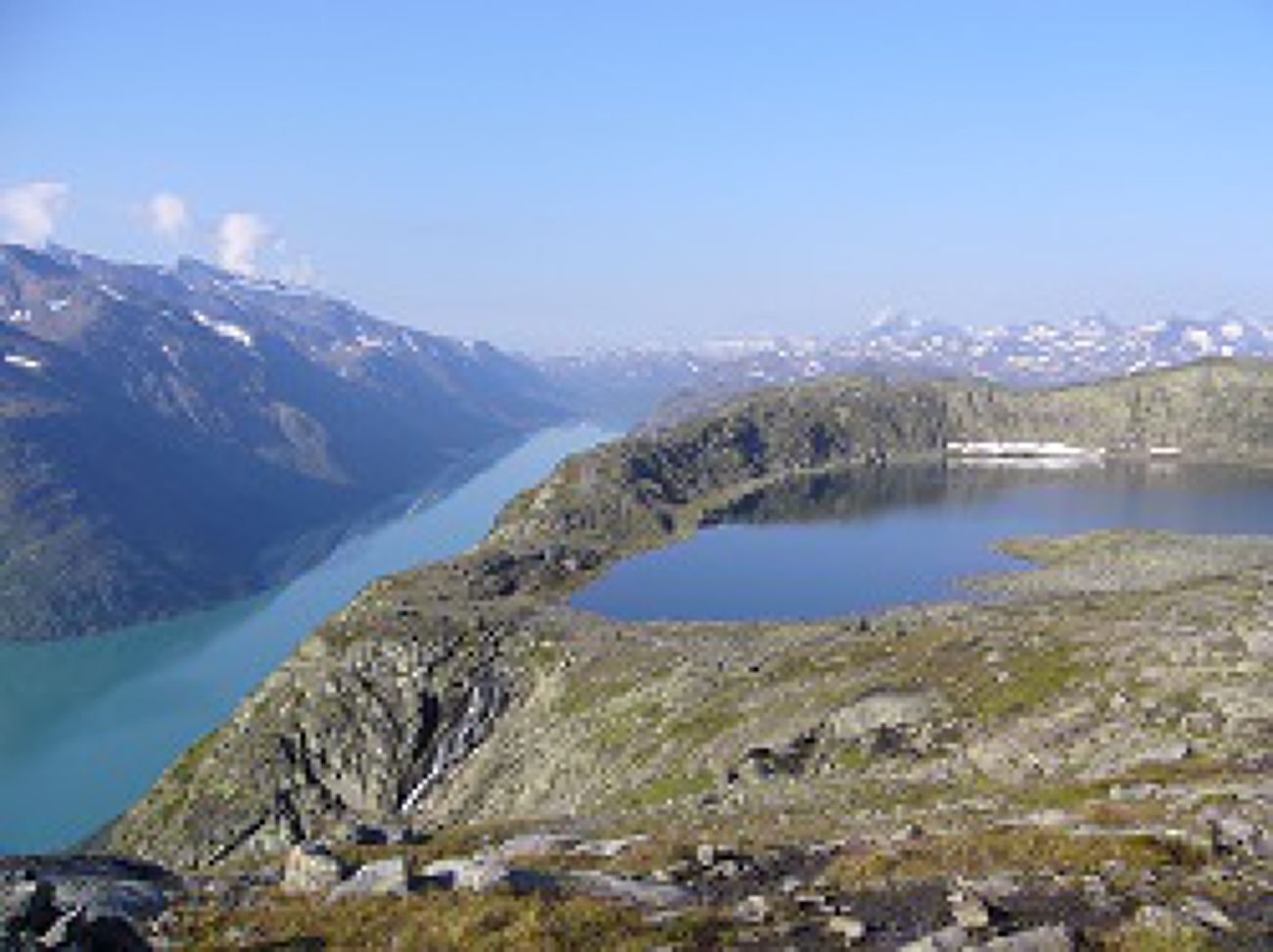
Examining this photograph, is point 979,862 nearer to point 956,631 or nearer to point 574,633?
point 956,631

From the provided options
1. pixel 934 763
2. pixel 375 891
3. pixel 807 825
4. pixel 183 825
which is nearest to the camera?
pixel 375 891

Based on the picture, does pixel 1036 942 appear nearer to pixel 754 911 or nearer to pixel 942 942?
pixel 942 942

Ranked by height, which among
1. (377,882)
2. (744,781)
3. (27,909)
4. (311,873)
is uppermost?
(27,909)

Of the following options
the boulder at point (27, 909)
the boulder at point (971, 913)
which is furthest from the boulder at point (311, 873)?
the boulder at point (971, 913)

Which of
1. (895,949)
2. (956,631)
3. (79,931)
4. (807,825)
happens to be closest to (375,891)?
(79,931)

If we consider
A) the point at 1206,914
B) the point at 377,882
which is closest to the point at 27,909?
the point at 377,882

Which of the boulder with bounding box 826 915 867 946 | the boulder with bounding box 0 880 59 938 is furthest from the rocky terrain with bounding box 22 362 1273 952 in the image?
the boulder with bounding box 0 880 59 938

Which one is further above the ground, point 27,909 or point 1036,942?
point 27,909

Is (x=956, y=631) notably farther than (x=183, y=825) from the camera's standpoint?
No

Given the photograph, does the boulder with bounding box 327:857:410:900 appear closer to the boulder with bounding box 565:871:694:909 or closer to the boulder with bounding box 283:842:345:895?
the boulder with bounding box 283:842:345:895
